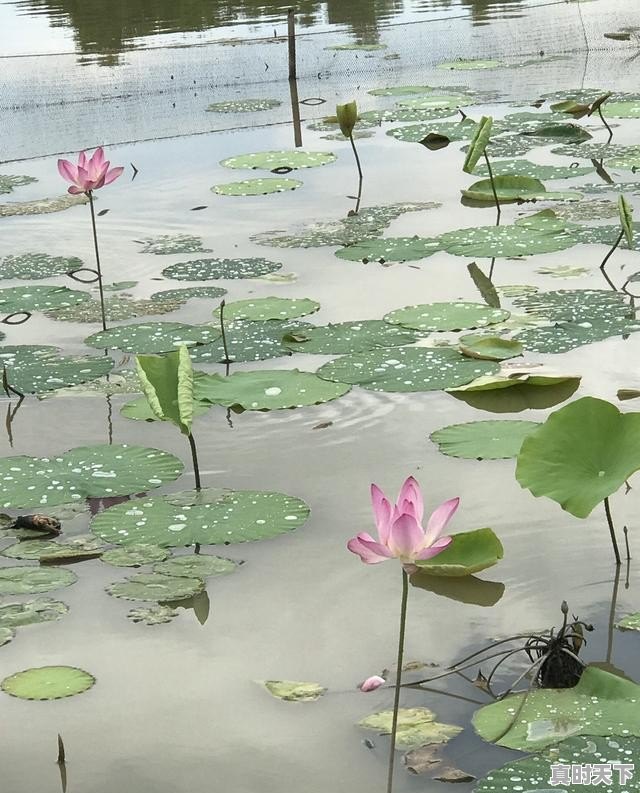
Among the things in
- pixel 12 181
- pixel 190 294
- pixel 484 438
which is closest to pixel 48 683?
pixel 484 438

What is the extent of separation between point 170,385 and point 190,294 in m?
1.79

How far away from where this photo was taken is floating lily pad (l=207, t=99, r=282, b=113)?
29.4ft

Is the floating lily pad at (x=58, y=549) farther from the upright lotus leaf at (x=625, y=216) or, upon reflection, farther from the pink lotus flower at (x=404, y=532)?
the upright lotus leaf at (x=625, y=216)

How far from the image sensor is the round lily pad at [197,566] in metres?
2.60

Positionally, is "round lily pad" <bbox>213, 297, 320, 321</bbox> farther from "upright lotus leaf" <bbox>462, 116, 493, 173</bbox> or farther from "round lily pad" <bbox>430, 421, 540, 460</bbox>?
"upright lotus leaf" <bbox>462, 116, 493, 173</bbox>

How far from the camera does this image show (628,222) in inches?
165

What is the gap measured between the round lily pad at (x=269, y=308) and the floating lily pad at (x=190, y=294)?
0.18 metres

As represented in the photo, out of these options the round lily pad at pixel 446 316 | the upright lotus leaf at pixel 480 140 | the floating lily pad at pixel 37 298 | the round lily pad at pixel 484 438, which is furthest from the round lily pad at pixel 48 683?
the upright lotus leaf at pixel 480 140

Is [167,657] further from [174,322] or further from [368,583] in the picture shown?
[174,322]

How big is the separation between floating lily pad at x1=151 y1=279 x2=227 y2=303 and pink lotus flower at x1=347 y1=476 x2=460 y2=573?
287 centimetres

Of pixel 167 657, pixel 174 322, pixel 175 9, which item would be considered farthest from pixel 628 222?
pixel 175 9

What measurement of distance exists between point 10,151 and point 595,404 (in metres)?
6.44

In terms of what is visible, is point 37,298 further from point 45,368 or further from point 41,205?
point 41,205

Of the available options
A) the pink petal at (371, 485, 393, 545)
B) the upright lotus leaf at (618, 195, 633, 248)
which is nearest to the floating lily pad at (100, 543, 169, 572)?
the pink petal at (371, 485, 393, 545)
